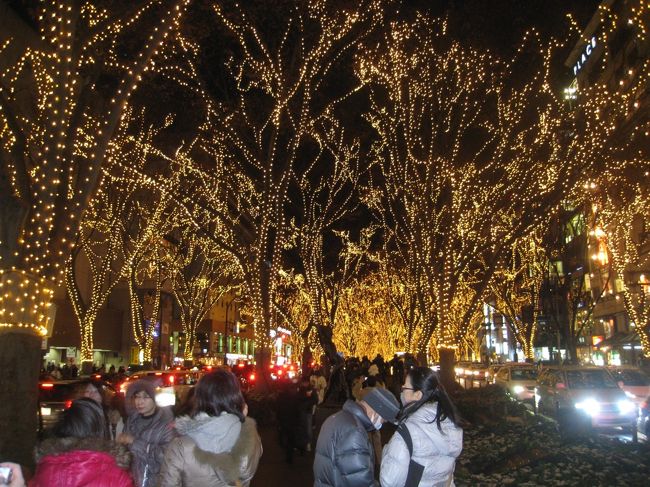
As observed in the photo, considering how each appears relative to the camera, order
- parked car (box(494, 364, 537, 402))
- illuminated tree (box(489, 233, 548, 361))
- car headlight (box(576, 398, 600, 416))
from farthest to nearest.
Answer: illuminated tree (box(489, 233, 548, 361)) < parked car (box(494, 364, 537, 402)) < car headlight (box(576, 398, 600, 416))

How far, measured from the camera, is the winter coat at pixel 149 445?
5.02 metres

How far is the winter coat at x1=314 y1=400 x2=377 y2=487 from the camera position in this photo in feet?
14.6

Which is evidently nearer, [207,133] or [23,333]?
[23,333]

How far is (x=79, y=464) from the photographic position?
3.26m

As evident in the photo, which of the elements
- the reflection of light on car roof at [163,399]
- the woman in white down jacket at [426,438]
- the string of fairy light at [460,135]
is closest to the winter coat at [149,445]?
the reflection of light on car roof at [163,399]

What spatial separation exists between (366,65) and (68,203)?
9300mm

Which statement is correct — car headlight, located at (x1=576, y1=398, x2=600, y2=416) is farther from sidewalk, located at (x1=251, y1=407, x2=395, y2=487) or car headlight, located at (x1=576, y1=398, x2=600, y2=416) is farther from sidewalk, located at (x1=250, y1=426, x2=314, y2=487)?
sidewalk, located at (x1=250, y1=426, x2=314, y2=487)

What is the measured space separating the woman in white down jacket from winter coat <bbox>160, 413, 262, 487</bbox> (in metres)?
0.94

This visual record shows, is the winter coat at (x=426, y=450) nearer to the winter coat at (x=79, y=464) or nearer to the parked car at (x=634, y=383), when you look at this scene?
the winter coat at (x=79, y=464)

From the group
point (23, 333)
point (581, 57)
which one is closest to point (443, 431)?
point (23, 333)

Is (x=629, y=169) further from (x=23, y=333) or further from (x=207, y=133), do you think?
(x=23, y=333)

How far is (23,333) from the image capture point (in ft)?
26.1

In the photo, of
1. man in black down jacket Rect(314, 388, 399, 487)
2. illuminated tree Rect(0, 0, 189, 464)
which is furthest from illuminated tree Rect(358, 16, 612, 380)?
man in black down jacket Rect(314, 388, 399, 487)

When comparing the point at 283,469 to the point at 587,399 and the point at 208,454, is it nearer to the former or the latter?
the point at 208,454
